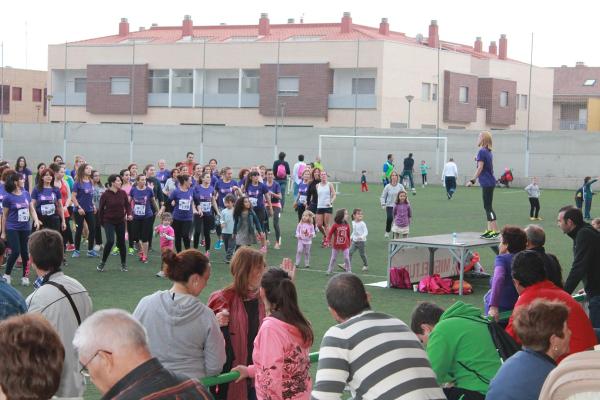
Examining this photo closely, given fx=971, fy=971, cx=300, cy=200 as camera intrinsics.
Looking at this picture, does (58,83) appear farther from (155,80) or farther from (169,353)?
(169,353)

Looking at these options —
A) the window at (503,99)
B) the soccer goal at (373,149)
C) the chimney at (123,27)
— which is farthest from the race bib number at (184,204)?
the chimney at (123,27)

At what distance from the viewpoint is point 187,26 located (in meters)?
73.0

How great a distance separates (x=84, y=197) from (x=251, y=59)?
147 feet

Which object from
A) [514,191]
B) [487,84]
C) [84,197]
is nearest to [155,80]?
[487,84]

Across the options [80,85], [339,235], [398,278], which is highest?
[80,85]

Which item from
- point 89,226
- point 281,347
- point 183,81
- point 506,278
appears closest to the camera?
point 281,347

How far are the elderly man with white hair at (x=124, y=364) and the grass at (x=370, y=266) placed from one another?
532cm

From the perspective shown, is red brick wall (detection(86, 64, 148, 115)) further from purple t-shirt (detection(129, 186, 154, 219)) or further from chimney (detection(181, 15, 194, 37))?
purple t-shirt (detection(129, 186, 154, 219))

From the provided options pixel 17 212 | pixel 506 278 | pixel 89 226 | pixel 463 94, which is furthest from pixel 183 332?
pixel 463 94

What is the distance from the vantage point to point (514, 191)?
44406mm

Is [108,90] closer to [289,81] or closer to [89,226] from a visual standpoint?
[289,81]

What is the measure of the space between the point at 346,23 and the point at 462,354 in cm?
6429

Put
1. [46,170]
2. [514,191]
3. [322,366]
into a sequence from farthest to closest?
[514,191] < [46,170] < [322,366]

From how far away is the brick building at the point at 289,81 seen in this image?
60.6 m
